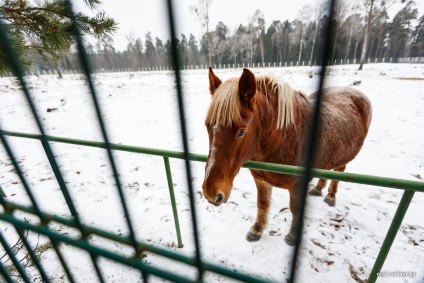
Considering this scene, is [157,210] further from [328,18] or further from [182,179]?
[328,18]

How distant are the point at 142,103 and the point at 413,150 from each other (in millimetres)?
12654

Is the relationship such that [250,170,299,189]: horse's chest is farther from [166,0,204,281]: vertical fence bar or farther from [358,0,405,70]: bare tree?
[358,0,405,70]: bare tree

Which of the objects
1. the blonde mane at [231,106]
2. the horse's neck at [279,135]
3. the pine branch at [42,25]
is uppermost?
the pine branch at [42,25]

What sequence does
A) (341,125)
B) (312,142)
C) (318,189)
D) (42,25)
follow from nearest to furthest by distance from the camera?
1. (312,142)
2. (42,25)
3. (341,125)
4. (318,189)

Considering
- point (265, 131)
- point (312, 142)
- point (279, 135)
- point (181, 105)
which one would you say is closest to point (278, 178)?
point (279, 135)

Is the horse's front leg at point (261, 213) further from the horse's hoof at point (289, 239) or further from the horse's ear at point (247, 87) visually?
the horse's ear at point (247, 87)

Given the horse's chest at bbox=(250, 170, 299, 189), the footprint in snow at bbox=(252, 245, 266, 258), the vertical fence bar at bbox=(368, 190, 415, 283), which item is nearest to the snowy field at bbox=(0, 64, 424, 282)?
the footprint in snow at bbox=(252, 245, 266, 258)

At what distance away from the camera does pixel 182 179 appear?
4.58 metres

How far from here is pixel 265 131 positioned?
2.04 m

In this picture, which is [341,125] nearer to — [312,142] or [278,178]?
[278,178]

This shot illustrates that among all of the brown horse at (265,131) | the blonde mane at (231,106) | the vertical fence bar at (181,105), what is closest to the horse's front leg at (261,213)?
the brown horse at (265,131)

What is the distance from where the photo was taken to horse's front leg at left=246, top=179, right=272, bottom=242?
2.84 m

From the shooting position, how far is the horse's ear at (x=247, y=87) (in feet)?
5.39

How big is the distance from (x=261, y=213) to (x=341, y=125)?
5.57 ft
